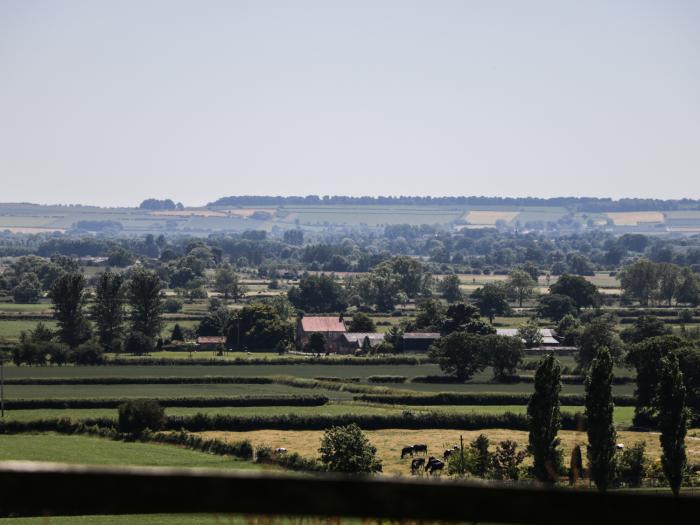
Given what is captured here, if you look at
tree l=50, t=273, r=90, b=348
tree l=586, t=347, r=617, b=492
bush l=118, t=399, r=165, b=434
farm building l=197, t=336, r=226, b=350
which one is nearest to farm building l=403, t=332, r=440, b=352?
farm building l=197, t=336, r=226, b=350

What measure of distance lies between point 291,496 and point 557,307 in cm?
8486

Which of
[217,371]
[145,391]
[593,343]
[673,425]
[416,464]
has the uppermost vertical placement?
[673,425]

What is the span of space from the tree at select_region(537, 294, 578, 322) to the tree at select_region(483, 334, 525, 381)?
29.9 metres

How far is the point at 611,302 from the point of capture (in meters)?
103

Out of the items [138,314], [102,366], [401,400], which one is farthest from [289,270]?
[401,400]

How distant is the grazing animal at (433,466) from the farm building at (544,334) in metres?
39.0

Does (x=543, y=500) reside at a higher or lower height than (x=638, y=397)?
higher

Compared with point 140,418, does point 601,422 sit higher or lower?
higher

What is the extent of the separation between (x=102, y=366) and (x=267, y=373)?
29.3 ft

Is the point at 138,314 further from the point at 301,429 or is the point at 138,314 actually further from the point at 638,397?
the point at 638,397

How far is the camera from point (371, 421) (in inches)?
1612

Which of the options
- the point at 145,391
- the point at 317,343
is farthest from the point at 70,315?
the point at 145,391

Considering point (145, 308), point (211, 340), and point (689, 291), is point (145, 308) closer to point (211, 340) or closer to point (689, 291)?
point (211, 340)

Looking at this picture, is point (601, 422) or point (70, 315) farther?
point (70, 315)
